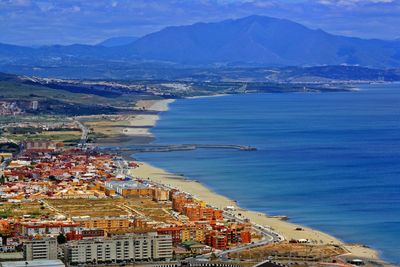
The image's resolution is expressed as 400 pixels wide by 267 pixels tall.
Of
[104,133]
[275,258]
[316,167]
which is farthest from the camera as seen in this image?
[104,133]

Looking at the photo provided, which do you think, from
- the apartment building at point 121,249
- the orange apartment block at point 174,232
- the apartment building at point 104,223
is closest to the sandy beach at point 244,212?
the orange apartment block at point 174,232

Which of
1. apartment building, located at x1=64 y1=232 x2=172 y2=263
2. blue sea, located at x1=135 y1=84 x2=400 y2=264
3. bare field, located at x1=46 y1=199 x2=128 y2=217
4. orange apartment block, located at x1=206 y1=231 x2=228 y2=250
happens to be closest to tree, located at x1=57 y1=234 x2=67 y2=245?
apartment building, located at x1=64 y1=232 x2=172 y2=263

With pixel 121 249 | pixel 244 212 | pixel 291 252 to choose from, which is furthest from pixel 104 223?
pixel 291 252

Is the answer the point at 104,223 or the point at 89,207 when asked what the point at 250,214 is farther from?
the point at 104,223

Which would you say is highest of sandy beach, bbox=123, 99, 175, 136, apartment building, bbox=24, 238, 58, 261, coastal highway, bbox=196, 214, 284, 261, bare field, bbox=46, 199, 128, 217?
apartment building, bbox=24, 238, 58, 261

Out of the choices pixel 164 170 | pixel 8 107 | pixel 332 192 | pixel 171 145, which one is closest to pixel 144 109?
pixel 8 107

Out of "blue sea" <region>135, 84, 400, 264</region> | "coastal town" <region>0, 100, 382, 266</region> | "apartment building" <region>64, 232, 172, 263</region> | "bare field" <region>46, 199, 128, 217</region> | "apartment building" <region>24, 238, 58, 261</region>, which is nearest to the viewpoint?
"apartment building" <region>24, 238, 58, 261</region>

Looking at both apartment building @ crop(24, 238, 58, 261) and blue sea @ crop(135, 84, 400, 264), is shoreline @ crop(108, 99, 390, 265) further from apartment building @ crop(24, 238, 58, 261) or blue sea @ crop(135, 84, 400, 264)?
apartment building @ crop(24, 238, 58, 261)

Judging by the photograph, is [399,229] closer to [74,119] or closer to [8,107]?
[74,119]
